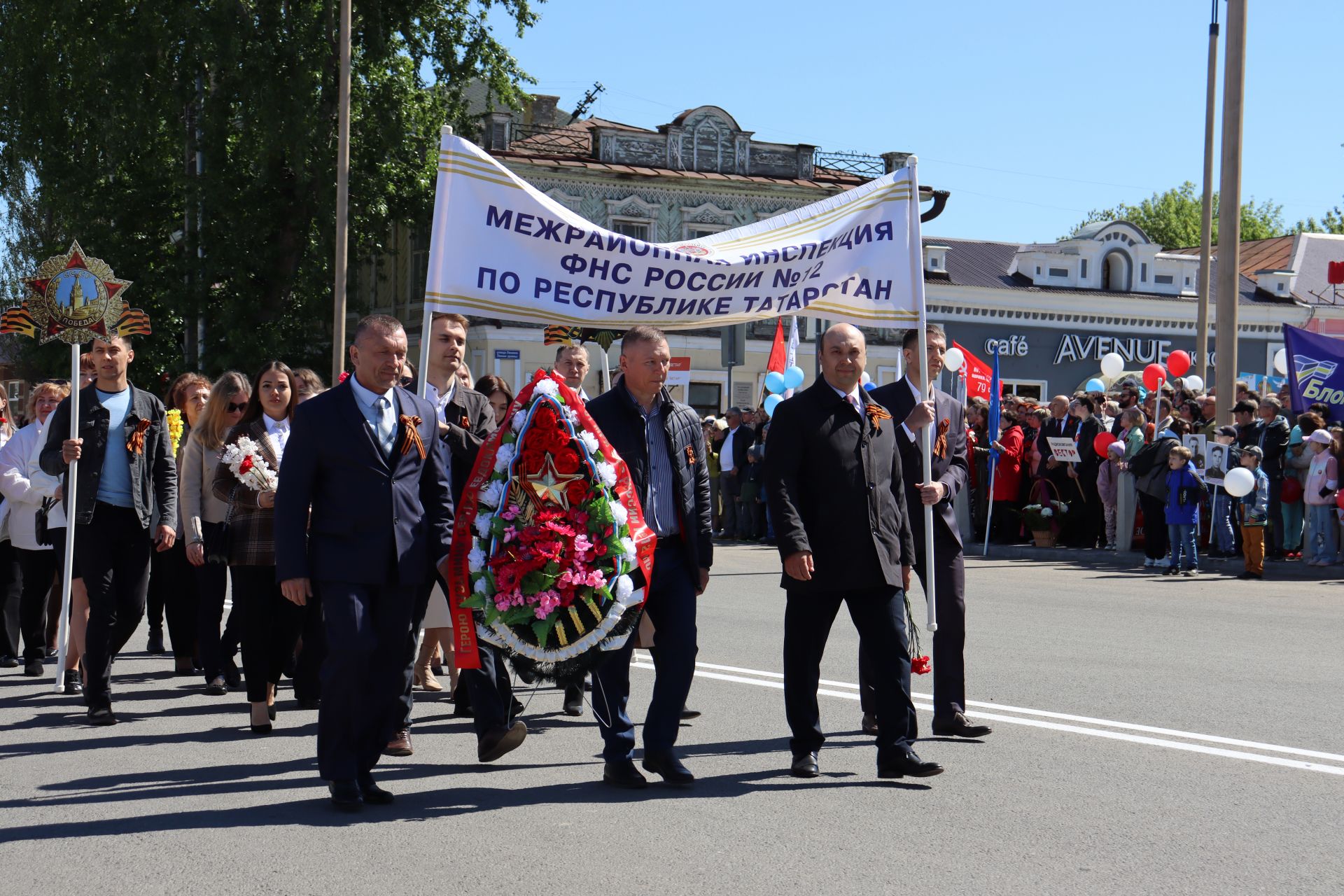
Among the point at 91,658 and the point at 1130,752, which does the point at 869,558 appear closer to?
the point at 1130,752

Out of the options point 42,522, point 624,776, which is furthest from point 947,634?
point 42,522

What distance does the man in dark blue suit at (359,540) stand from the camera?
661cm

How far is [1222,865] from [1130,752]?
6.84 feet

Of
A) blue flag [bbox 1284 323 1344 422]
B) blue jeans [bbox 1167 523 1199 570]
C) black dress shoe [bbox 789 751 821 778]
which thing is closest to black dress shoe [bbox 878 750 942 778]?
black dress shoe [bbox 789 751 821 778]

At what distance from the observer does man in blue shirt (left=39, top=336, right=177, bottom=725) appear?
8805mm

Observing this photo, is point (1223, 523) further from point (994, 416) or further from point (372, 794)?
point (372, 794)

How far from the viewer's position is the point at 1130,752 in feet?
25.0

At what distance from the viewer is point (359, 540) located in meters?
6.64

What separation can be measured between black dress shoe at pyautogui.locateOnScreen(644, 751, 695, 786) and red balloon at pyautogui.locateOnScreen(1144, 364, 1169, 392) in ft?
57.4

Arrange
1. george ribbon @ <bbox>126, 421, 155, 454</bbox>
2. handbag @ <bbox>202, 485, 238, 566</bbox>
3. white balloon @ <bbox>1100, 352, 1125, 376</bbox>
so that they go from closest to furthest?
handbag @ <bbox>202, 485, 238, 566</bbox>, george ribbon @ <bbox>126, 421, 155, 454</bbox>, white balloon @ <bbox>1100, 352, 1125, 376</bbox>

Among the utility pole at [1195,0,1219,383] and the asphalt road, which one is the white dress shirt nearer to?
the asphalt road

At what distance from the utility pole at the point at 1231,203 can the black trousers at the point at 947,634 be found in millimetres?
13214

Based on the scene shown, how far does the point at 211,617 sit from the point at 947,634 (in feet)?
15.9

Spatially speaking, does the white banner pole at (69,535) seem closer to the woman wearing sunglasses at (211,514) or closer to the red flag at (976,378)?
the woman wearing sunglasses at (211,514)
